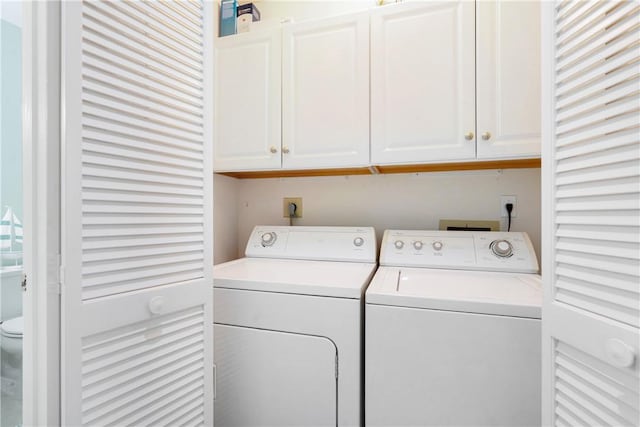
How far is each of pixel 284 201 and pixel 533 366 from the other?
61.3 inches

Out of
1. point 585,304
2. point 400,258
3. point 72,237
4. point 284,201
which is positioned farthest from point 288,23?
point 585,304

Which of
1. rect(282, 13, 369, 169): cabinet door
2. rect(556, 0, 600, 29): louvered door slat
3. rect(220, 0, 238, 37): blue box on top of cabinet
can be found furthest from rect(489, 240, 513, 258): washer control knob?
rect(220, 0, 238, 37): blue box on top of cabinet

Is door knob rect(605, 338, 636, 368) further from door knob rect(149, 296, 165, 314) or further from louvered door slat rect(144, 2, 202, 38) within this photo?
louvered door slat rect(144, 2, 202, 38)

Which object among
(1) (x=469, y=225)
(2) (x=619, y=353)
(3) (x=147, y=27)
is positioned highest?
(3) (x=147, y=27)

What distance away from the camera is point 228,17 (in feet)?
6.26

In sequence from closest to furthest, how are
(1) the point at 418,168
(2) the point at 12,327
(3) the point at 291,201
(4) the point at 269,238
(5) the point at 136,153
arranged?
(5) the point at 136,153
(2) the point at 12,327
(1) the point at 418,168
(4) the point at 269,238
(3) the point at 291,201

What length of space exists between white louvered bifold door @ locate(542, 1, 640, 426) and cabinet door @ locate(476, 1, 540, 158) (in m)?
0.52

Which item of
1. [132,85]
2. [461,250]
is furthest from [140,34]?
[461,250]

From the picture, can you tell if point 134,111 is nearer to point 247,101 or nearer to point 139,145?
point 139,145

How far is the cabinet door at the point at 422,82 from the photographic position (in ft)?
4.61

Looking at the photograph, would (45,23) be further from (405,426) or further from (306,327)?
(405,426)

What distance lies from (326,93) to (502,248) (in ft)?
3.78

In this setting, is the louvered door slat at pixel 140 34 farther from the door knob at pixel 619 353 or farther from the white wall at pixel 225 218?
the door knob at pixel 619 353

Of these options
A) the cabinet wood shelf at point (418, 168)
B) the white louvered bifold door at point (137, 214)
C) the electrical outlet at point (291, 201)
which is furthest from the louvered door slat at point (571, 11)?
the electrical outlet at point (291, 201)
